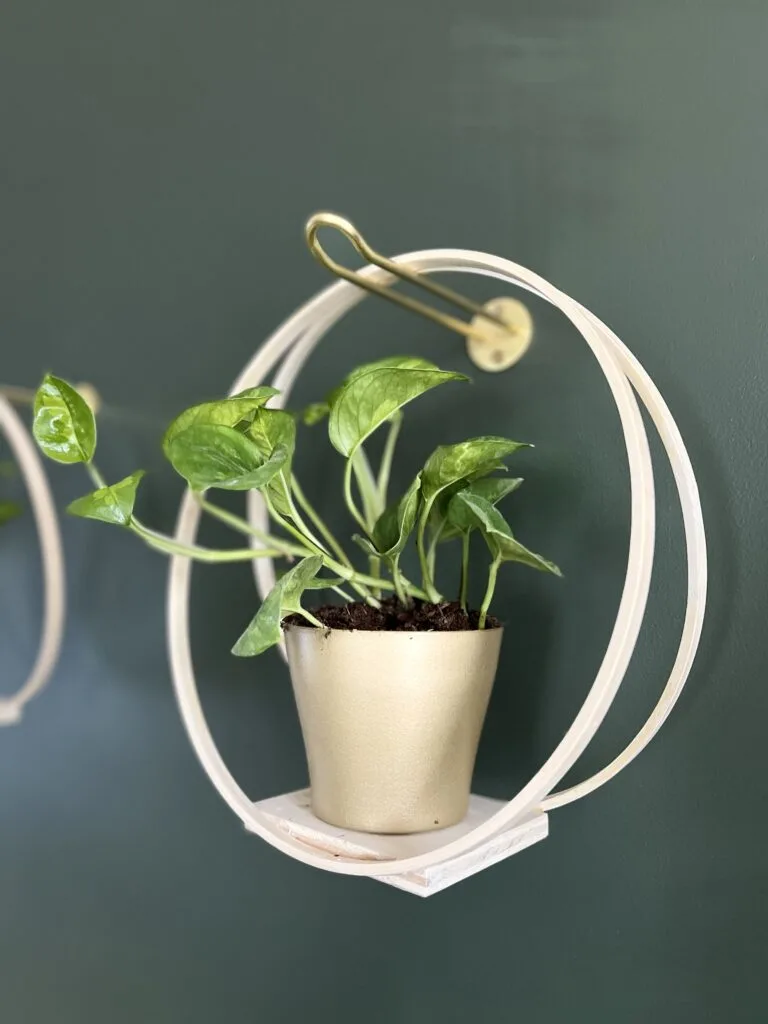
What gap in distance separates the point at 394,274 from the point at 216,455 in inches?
8.1

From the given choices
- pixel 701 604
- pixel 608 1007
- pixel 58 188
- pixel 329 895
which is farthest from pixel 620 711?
pixel 58 188

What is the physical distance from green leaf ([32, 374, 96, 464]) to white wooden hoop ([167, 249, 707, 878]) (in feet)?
0.53

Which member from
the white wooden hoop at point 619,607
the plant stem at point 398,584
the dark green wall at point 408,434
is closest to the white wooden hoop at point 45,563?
the dark green wall at point 408,434

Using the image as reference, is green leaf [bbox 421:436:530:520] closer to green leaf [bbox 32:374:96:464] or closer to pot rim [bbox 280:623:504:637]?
pot rim [bbox 280:623:504:637]

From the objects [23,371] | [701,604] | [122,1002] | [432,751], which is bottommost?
[122,1002]

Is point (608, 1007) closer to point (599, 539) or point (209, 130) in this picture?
point (599, 539)

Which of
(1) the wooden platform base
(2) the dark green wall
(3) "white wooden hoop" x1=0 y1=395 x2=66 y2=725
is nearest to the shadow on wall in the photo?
(2) the dark green wall

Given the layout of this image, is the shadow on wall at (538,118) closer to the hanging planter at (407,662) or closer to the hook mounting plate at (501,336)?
the hook mounting plate at (501,336)

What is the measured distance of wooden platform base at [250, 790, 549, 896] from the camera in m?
0.55

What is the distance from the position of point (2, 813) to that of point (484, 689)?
76 cm

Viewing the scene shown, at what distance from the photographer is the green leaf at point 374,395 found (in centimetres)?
56

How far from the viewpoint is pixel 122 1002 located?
0.97 metres

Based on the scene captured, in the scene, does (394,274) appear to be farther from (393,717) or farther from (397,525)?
(393,717)

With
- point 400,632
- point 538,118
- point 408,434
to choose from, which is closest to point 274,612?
point 400,632
